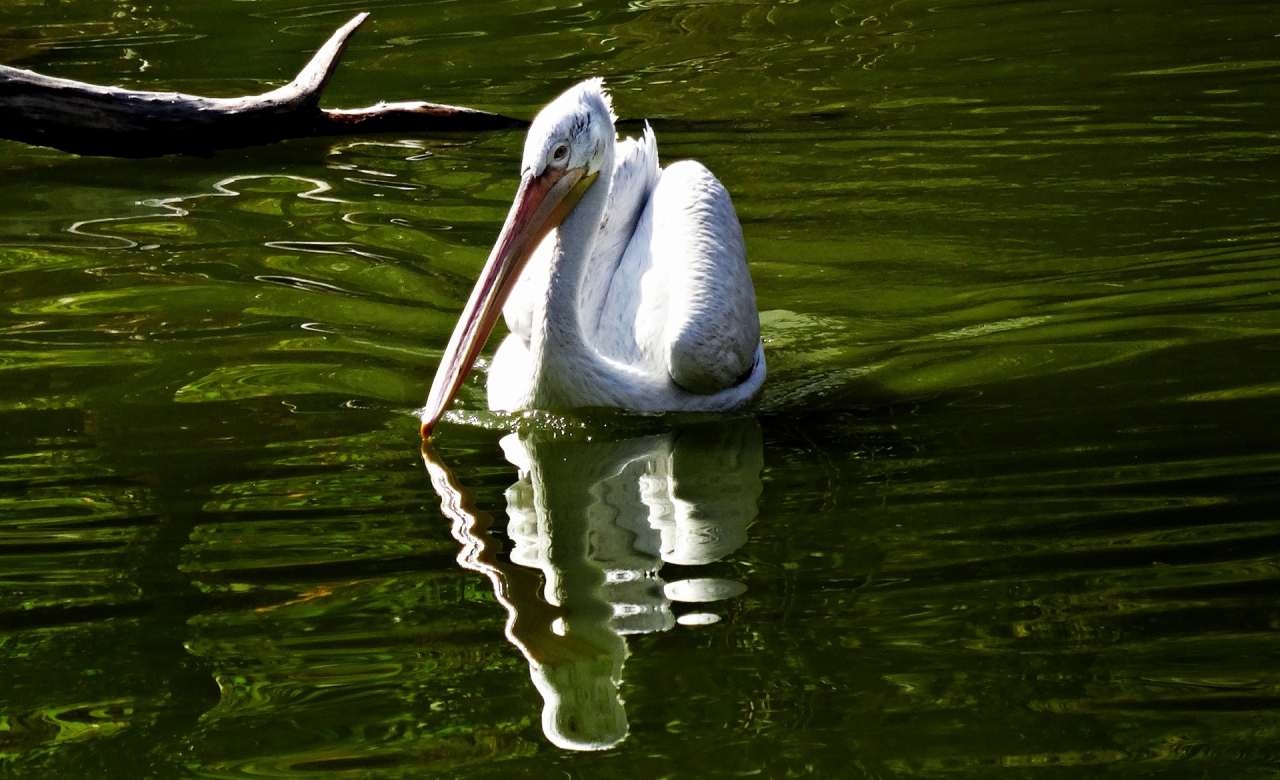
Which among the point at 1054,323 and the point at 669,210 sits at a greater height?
the point at 669,210

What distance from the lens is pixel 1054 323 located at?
5113 mm

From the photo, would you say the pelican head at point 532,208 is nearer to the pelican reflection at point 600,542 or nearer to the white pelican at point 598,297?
the white pelican at point 598,297

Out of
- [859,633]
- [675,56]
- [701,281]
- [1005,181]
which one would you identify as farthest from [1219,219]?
[675,56]

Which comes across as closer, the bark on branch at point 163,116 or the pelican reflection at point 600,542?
the pelican reflection at point 600,542

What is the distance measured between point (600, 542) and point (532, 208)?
3.70ft

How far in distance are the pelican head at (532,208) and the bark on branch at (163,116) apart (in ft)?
9.71

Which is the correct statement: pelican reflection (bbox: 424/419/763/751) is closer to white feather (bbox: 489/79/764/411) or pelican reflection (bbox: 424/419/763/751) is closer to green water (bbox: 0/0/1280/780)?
green water (bbox: 0/0/1280/780)

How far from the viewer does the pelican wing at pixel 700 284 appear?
4.42m

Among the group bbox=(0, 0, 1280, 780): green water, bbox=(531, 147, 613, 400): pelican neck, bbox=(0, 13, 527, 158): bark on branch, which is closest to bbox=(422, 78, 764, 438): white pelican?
bbox=(531, 147, 613, 400): pelican neck

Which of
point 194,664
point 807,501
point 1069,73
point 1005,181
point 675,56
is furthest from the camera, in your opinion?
point 675,56

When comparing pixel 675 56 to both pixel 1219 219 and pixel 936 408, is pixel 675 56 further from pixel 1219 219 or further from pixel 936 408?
pixel 936 408

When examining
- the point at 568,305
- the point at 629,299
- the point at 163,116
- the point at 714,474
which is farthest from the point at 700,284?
the point at 163,116

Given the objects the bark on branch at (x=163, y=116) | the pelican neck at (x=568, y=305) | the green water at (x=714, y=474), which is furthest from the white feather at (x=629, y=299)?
the bark on branch at (x=163, y=116)

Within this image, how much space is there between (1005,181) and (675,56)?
3406 millimetres
